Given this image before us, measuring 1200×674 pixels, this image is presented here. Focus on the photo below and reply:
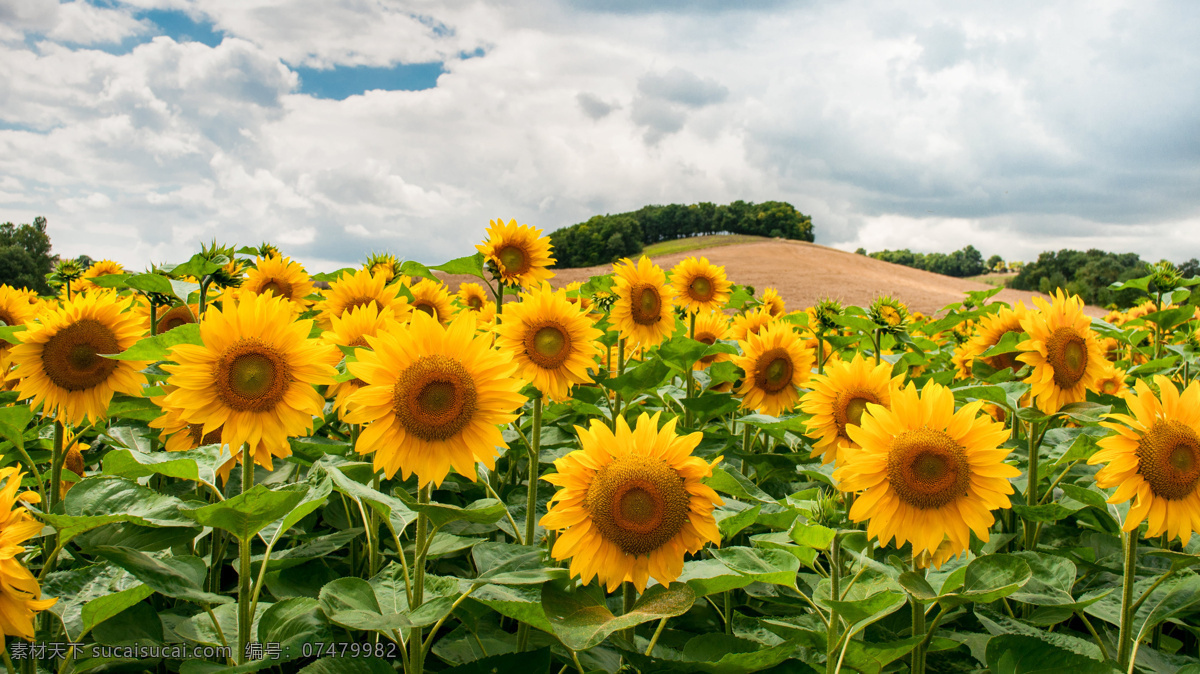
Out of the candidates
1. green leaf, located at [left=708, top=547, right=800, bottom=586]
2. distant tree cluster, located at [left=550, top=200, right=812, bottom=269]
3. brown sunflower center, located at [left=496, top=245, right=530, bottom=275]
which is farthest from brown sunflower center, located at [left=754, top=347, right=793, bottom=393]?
distant tree cluster, located at [left=550, top=200, right=812, bottom=269]

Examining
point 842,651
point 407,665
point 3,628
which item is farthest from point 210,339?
point 842,651

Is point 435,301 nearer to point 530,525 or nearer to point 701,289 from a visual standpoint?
point 701,289

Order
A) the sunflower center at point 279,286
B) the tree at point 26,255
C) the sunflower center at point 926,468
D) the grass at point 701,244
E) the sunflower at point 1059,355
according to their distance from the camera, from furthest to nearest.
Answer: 1. the grass at point 701,244
2. the tree at point 26,255
3. the sunflower center at point 279,286
4. the sunflower at point 1059,355
5. the sunflower center at point 926,468

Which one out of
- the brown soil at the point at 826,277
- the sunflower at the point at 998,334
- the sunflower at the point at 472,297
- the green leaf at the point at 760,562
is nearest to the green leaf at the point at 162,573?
the green leaf at the point at 760,562

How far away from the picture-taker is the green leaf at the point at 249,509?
5.64 ft

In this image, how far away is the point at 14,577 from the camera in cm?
159

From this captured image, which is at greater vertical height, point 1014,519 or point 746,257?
point 746,257

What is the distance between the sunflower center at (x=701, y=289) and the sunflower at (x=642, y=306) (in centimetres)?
126

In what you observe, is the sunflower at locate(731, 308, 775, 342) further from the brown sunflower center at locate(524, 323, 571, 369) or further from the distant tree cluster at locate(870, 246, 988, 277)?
the distant tree cluster at locate(870, 246, 988, 277)

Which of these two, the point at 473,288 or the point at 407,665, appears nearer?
the point at 407,665

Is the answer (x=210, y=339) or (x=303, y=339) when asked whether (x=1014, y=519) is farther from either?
(x=210, y=339)

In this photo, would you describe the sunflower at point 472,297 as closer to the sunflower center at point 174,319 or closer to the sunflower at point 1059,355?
the sunflower center at point 174,319

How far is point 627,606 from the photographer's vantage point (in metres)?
1.97

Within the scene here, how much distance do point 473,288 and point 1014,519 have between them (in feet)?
18.3
